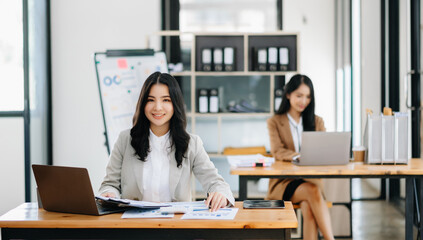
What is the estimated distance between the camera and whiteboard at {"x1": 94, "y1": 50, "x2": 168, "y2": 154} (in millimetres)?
4094

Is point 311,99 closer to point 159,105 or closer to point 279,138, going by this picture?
point 279,138

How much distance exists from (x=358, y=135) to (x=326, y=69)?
1.37 m

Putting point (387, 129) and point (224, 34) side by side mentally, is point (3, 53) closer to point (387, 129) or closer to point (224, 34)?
point (224, 34)

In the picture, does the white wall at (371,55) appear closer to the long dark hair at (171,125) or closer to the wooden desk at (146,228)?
the long dark hair at (171,125)

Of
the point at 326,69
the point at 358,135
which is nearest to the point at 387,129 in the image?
the point at 358,135

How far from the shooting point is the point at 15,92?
4.84m

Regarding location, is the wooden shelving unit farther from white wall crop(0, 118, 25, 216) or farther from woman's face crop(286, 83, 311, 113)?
white wall crop(0, 118, 25, 216)

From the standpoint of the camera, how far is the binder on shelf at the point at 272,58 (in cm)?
501

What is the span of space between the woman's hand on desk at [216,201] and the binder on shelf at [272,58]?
3228 millimetres

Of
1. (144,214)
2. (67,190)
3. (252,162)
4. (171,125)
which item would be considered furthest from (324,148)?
(67,190)

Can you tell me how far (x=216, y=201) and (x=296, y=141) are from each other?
1.88m

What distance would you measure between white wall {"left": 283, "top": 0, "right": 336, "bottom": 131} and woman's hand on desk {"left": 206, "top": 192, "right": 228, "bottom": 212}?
5332 millimetres

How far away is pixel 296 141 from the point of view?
3678 millimetres

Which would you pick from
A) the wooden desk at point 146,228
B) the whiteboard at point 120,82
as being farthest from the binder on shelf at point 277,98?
the wooden desk at point 146,228
